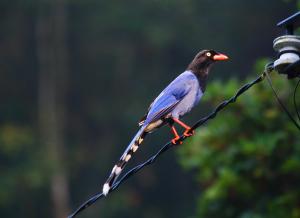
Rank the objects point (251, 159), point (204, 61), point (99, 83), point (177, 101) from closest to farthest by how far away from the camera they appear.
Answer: point (177, 101), point (204, 61), point (251, 159), point (99, 83)

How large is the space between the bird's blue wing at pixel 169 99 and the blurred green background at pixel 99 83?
15.2m

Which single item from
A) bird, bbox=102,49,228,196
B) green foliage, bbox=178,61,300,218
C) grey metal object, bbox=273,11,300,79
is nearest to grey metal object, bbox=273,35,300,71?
grey metal object, bbox=273,11,300,79

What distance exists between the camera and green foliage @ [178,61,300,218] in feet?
33.8

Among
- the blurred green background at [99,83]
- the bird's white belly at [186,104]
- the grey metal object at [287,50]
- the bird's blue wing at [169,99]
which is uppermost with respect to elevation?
the grey metal object at [287,50]

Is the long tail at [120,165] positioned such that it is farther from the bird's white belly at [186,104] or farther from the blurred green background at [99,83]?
the blurred green background at [99,83]

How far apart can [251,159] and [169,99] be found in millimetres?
2308

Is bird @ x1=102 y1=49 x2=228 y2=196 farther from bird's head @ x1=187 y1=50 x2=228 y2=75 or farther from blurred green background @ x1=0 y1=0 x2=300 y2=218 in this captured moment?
blurred green background @ x1=0 y1=0 x2=300 y2=218

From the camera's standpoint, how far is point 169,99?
8.42 metres

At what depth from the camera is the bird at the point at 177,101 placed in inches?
320

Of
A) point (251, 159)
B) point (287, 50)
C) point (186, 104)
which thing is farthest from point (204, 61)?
point (251, 159)

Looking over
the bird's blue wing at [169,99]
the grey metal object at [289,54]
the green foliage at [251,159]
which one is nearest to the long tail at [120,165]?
the bird's blue wing at [169,99]

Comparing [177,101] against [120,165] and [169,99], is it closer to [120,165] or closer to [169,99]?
[169,99]

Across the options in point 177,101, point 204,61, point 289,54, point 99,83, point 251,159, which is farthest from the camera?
point 99,83

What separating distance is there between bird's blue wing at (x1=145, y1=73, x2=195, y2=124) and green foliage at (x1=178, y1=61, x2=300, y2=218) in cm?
197
